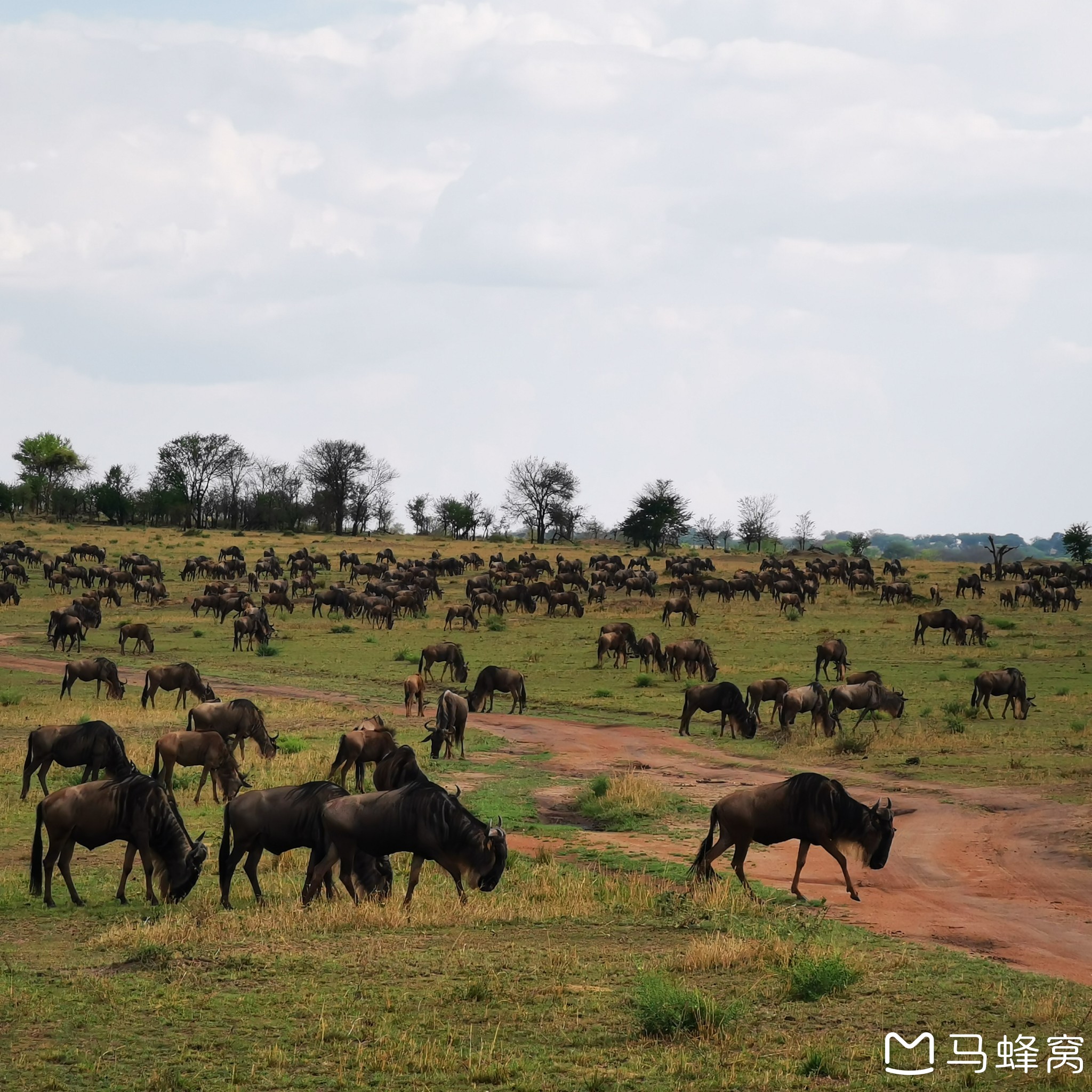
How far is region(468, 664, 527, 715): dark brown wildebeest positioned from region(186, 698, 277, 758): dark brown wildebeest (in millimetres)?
9708

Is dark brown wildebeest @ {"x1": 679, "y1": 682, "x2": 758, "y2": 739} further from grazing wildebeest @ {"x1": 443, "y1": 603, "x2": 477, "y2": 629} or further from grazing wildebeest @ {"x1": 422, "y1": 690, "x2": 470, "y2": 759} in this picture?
grazing wildebeest @ {"x1": 443, "y1": 603, "x2": 477, "y2": 629}

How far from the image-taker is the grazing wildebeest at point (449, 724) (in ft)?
79.2

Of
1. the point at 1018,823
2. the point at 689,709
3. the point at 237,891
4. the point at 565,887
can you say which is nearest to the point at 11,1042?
the point at 237,891

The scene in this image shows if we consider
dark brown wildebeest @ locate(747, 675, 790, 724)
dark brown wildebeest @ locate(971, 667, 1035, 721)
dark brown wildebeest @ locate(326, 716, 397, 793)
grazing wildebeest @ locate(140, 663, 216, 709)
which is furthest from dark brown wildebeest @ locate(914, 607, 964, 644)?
dark brown wildebeest @ locate(326, 716, 397, 793)

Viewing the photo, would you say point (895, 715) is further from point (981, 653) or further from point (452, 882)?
point (452, 882)

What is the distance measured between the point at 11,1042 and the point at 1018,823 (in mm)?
15310

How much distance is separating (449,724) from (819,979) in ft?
50.1

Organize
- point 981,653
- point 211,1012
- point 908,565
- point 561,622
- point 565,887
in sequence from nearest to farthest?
point 211,1012 → point 565,887 → point 981,653 → point 561,622 → point 908,565

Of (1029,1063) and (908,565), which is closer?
(1029,1063)

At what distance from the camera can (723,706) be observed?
2927 centimetres

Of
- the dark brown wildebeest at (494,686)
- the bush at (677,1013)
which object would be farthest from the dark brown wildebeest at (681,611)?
the bush at (677,1013)

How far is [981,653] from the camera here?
42000 millimetres

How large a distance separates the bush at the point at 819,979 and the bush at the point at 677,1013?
0.78 metres

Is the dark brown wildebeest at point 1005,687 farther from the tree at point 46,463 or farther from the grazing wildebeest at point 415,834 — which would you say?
the tree at point 46,463
